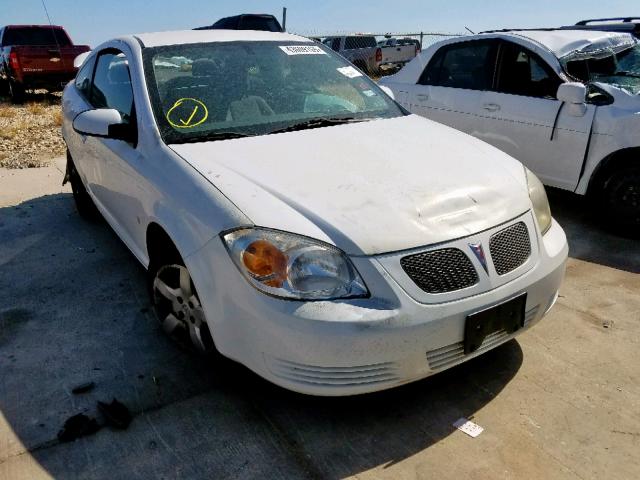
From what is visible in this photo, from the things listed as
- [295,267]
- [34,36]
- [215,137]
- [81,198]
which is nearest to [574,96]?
[215,137]

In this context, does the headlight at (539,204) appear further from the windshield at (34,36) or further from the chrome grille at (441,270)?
the windshield at (34,36)

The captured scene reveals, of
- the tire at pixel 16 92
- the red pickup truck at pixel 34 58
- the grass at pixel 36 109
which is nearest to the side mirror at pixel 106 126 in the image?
the grass at pixel 36 109

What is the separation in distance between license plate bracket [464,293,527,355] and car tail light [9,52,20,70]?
12.5 meters

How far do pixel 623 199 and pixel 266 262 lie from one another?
11.0ft

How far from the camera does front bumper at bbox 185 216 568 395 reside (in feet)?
6.62

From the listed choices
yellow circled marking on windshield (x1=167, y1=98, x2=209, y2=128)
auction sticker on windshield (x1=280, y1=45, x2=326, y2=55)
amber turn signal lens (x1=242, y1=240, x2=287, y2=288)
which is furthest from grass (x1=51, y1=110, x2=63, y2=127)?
amber turn signal lens (x1=242, y1=240, x2=287, y2=288)

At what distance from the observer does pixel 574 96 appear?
13.7ft

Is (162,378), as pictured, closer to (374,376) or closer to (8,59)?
(374,376)

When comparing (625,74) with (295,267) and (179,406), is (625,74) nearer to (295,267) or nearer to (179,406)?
(295,267)

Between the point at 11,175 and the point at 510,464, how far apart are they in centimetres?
633

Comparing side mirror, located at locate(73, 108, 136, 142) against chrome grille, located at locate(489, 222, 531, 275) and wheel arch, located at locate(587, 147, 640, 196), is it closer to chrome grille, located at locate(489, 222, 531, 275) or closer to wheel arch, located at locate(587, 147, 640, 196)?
chrome grille, located at locate(489, 222, 531, 275)

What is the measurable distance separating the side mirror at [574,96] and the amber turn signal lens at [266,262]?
310 cm

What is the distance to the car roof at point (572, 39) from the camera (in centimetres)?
464

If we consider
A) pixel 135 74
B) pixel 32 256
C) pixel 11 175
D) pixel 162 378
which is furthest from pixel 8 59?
pixel 162 378
